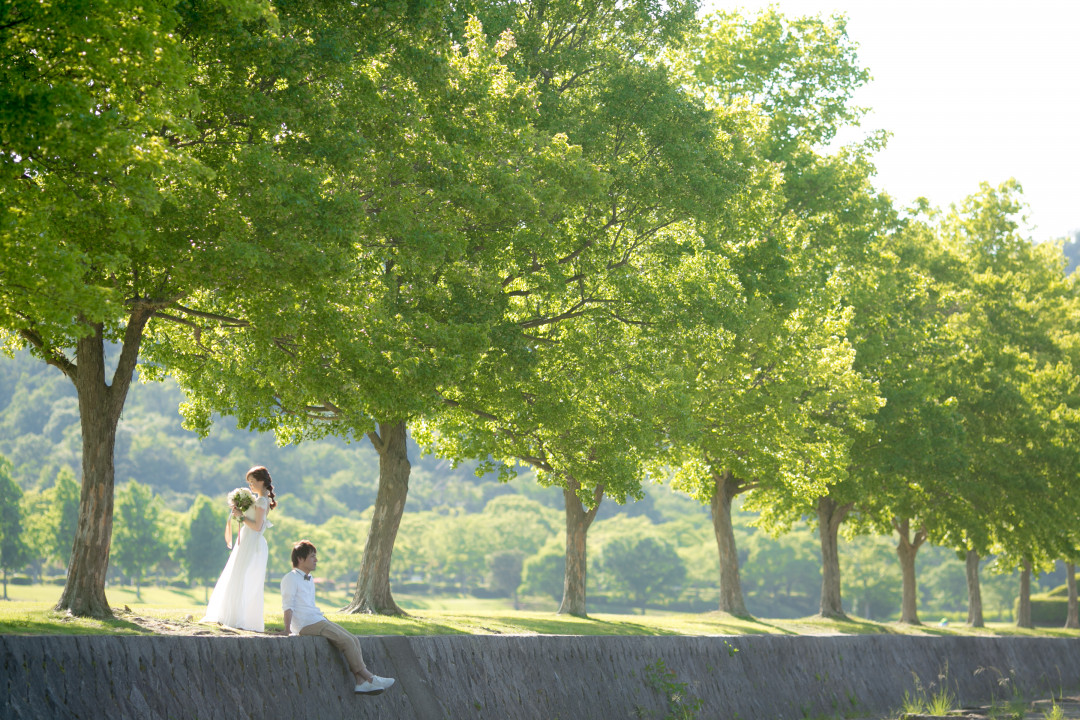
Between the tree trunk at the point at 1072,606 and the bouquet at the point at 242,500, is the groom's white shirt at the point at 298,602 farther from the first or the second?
the tree trunk at the point at 1072,606

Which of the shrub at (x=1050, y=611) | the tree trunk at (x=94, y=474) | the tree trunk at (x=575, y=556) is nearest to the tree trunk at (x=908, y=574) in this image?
the tree trunk at (x=575, y=556)

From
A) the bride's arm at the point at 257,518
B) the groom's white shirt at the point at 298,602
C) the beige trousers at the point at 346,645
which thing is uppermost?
the bride's arm at the point at 257,518

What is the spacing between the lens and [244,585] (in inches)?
487

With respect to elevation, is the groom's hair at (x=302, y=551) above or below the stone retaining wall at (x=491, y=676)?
above

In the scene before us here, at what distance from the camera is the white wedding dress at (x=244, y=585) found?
12367 mm

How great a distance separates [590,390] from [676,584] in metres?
131

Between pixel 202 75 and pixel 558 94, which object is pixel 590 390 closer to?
pixel 558 94

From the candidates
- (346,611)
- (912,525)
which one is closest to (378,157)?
(346,611)

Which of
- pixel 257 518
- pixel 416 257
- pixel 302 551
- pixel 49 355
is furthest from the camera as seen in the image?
pixel 416 257

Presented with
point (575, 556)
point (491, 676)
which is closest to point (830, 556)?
point (575, 556)

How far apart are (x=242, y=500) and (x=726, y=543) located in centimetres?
2191

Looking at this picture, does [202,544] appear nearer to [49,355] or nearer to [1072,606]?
[1072,606]

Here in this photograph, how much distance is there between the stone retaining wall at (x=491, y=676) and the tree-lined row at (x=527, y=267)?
5142mm

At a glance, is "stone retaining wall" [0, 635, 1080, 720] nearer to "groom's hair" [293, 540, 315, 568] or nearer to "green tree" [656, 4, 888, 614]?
"groom's hair" [293, 540, 315, 568]
